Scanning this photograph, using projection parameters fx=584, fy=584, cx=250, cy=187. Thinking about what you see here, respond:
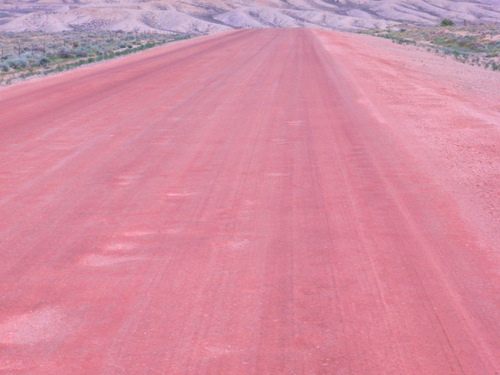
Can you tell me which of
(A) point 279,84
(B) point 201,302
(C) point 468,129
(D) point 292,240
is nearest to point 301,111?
(C) point 468,129

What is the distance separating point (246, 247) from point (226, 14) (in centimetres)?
12166

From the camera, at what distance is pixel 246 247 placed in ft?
18.7

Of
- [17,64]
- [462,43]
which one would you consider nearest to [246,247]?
[17,64]

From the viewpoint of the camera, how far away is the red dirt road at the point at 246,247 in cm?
407

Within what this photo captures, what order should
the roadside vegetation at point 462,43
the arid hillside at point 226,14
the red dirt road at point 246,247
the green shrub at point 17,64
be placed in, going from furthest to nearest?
the arid hillside at point 226,14 < the roadside vegetation at point 462,43 < the green shrub at point 17,64 < the red dirt road at point 246,247

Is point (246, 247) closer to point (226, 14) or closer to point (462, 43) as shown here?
point (462, 43)

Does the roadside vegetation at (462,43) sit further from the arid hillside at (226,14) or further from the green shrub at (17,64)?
the arid hillside at (226,14)

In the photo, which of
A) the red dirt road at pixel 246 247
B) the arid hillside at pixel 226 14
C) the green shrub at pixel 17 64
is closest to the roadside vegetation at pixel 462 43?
the green shrub at pixel 17 64

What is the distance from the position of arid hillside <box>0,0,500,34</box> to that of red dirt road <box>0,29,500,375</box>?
85.4m

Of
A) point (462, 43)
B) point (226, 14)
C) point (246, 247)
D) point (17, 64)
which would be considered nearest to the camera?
point (246, 247)

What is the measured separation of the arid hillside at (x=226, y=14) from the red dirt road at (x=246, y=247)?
85443 mm

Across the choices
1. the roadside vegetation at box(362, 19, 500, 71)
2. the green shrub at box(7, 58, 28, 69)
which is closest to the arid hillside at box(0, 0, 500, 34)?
the roadside vegetation at box(362, 19, 500, 71)

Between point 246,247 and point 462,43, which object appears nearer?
point 246,247

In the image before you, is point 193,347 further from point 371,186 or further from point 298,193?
point 371,186
